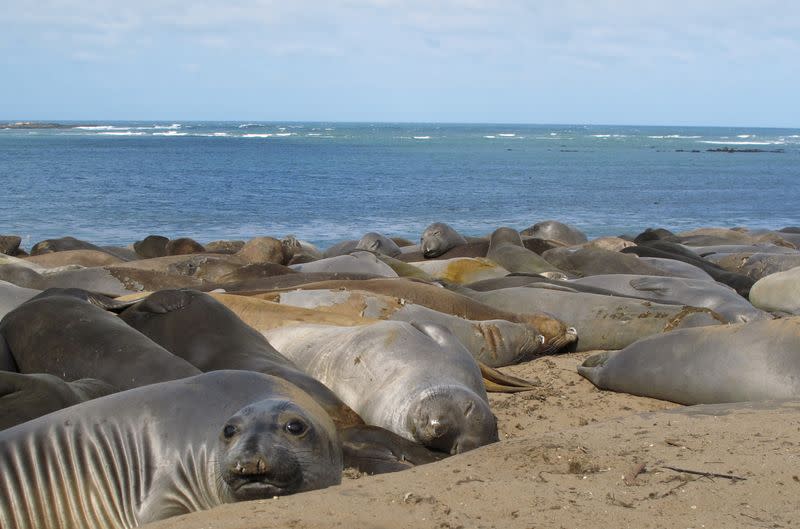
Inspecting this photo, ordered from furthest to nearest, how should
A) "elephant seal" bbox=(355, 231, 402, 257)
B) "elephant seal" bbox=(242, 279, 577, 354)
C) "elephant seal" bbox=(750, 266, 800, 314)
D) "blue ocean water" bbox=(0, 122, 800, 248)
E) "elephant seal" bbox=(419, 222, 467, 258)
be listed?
"blue ocean water" bbox=(0, 122, 800, 248) → "elephant seal" bbox=(355, 231, 402, 257) → "elephant seal" bbox=(419, 222, 467, 258) → "elephant seal" bbox=(750, 266, 800, 314) → "elephant seal" bbox=(242, 279, 577, 354)

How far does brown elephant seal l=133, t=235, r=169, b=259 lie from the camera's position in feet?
43.6

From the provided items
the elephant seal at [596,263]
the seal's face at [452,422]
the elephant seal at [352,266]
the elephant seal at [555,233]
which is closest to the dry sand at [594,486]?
the seal's face at [452,422]

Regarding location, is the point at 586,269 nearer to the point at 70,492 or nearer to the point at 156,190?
the point at 70,492

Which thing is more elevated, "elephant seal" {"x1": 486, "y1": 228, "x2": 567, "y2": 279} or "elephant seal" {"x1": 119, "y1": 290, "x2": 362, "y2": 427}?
"elephant seal" {"x1": 119, "y1": 290, "x2": 362, "y2": 427}

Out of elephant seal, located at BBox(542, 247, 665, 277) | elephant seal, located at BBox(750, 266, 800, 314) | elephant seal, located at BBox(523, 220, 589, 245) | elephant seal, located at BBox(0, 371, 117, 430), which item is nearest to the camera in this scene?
elephant seal, located at BBox(0, 371, 117, 430)

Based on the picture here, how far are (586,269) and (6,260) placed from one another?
259 inches

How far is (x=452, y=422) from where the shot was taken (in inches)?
204

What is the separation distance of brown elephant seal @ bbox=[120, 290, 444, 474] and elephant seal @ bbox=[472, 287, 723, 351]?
3407 millimetres

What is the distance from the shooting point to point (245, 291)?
8273mm

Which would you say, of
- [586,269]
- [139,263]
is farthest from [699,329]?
[139,263]

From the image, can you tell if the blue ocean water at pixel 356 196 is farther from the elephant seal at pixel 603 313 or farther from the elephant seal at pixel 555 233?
the elephant seal at pixel 603 313

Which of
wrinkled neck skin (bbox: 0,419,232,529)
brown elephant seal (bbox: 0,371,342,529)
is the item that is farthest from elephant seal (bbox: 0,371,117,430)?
wrinkled neck skin (bbox: 0,419,232,529)

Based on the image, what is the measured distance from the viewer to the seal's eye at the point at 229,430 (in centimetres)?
372

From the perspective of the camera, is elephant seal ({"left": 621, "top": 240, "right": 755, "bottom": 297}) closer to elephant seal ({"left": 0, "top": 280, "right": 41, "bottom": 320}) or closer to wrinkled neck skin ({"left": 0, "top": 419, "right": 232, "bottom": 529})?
elephant seal ({"left": 0, "top": 280, "right": 41, "bottom": 320})
